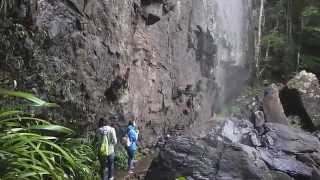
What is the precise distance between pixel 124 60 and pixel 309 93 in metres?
9.50

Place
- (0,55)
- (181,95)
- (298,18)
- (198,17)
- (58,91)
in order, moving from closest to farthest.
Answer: (0,55), (58,91), (181,95), (198,17), (298,18)

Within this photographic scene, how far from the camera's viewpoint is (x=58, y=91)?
374 inches

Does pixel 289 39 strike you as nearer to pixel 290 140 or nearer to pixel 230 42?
pixel 230 42

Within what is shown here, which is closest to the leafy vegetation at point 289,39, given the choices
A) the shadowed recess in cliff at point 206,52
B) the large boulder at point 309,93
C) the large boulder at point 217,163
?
the large boulder at point 309,93

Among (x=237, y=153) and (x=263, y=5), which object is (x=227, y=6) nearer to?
(x=263, y=5)

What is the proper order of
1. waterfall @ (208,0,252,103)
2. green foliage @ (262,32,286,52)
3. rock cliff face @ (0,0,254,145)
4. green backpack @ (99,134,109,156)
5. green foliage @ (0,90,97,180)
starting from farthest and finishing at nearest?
green foliage @ (262,32,286,52), waterfall @ (208,0,252,103), rock cliff face @ (0,0,254,145), green backpack @ (99,134,109,156), green foliage @ (0,90,97,180)

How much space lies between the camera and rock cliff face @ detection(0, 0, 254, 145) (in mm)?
9359

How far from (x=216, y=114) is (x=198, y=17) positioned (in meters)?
4.77

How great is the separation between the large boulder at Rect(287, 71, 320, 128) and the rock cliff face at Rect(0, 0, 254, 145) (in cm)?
331

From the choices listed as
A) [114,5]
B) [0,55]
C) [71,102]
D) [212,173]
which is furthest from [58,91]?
[212,173]

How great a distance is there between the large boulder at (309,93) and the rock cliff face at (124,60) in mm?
3306

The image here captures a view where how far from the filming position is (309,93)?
18.2m

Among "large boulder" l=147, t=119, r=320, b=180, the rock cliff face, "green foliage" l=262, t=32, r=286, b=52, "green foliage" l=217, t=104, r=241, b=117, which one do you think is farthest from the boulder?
"green foliage" l=262, t=32, r=286, b=52

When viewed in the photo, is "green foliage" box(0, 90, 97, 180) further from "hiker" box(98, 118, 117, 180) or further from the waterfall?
the waterfall
